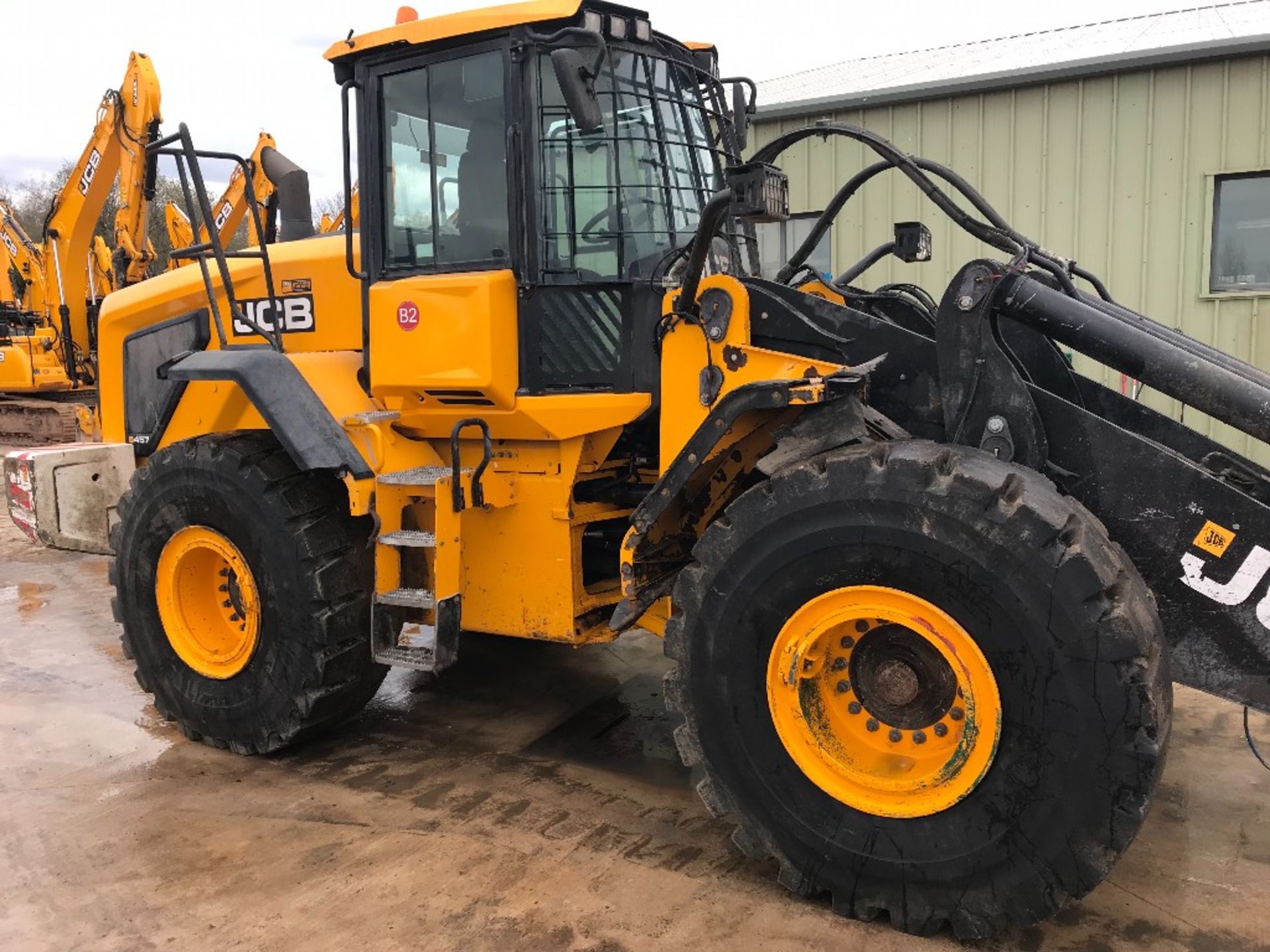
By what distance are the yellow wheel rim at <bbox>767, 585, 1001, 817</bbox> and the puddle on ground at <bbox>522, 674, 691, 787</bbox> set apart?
1.14 metres

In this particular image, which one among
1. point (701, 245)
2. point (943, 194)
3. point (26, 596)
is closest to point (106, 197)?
point (26, 596)

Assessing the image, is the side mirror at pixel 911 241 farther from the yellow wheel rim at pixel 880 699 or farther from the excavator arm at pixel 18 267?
the excavator arm at pixel 18 267

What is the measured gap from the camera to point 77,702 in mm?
5133

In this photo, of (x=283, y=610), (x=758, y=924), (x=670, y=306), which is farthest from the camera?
(x=283, y=610)

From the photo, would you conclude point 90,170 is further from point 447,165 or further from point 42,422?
point 447,165

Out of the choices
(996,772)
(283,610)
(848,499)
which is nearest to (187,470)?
(283,610)

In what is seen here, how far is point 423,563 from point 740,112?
229 centimetres

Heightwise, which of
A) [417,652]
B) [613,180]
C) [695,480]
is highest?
[613,180]

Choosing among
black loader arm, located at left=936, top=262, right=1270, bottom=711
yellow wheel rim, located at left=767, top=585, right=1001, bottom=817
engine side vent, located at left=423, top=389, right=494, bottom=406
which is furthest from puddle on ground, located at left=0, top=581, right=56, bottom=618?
black loader arm, located at left=936, top=262, right=1270, bottom=711

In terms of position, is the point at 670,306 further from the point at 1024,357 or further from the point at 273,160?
the point at 273,160

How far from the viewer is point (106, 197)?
479 inches

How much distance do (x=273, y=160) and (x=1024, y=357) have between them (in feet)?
12.9

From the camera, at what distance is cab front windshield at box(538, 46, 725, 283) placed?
12.6 feet

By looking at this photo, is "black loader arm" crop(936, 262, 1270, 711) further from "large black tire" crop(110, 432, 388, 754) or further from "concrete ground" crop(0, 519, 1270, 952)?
"large black tire" crop(110, 432, 388, 754)
